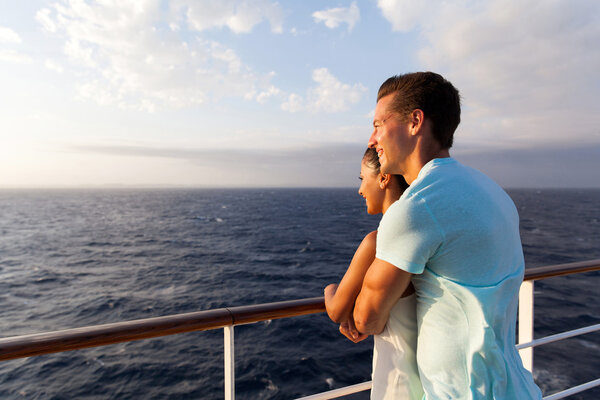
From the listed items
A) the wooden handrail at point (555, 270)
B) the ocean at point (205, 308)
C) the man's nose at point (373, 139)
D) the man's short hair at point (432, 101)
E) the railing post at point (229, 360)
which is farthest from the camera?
the ocean at point (205, 308)

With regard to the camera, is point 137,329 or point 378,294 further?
point 137,329

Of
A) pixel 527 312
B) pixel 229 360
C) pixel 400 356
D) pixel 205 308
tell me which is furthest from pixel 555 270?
pixel 205 308

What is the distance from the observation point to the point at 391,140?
3.32ft

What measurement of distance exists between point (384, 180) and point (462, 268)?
37 centimetres

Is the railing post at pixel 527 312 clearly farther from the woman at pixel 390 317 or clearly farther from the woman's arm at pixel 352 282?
the woman's arm at pixel 352 282

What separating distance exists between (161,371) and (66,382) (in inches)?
114

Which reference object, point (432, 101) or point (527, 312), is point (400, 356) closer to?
point (432, 101)

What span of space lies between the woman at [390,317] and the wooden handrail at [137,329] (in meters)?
0.25

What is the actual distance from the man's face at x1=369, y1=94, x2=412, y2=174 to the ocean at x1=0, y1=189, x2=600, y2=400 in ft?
33.3

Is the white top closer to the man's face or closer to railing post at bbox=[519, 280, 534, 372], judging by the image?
the man's face

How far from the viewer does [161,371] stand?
11219 mm

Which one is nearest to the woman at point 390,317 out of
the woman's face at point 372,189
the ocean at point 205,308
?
the woman's face at point 372,189

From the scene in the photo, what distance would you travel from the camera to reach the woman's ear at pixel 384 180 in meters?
1.10

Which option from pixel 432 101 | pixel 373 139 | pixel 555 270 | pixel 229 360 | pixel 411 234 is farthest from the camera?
pixel 555 270
